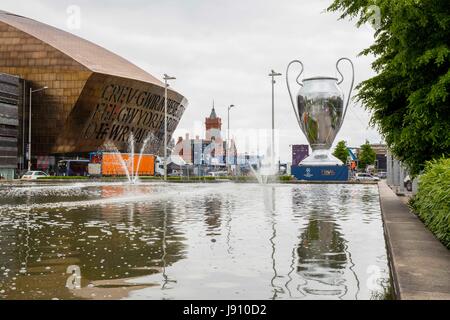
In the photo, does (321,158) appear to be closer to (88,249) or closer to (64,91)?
(88,249)

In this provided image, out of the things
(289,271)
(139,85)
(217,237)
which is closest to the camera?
(289,271)

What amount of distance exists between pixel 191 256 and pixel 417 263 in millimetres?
3478

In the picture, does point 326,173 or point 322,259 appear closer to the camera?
point 322,259

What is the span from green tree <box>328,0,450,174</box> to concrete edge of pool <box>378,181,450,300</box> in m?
4.69

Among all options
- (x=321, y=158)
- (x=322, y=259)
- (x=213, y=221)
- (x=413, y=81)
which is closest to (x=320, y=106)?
(x=321, y=158)

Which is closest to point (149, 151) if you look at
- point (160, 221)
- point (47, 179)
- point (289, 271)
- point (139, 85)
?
point (139, 85)

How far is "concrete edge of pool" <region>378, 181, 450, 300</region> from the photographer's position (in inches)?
206

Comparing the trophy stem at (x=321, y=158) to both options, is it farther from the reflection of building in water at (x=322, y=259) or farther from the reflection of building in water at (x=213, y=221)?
the reflection of building in water at (x=322, y=259)

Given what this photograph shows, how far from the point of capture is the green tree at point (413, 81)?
14.2 meters

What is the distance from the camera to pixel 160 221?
44.8ft

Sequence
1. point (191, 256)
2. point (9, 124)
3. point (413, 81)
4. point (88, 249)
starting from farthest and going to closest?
point (9, 124)
point (413, 81)
point (88, 249)
point (191, 256)

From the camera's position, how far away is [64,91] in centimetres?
8344
